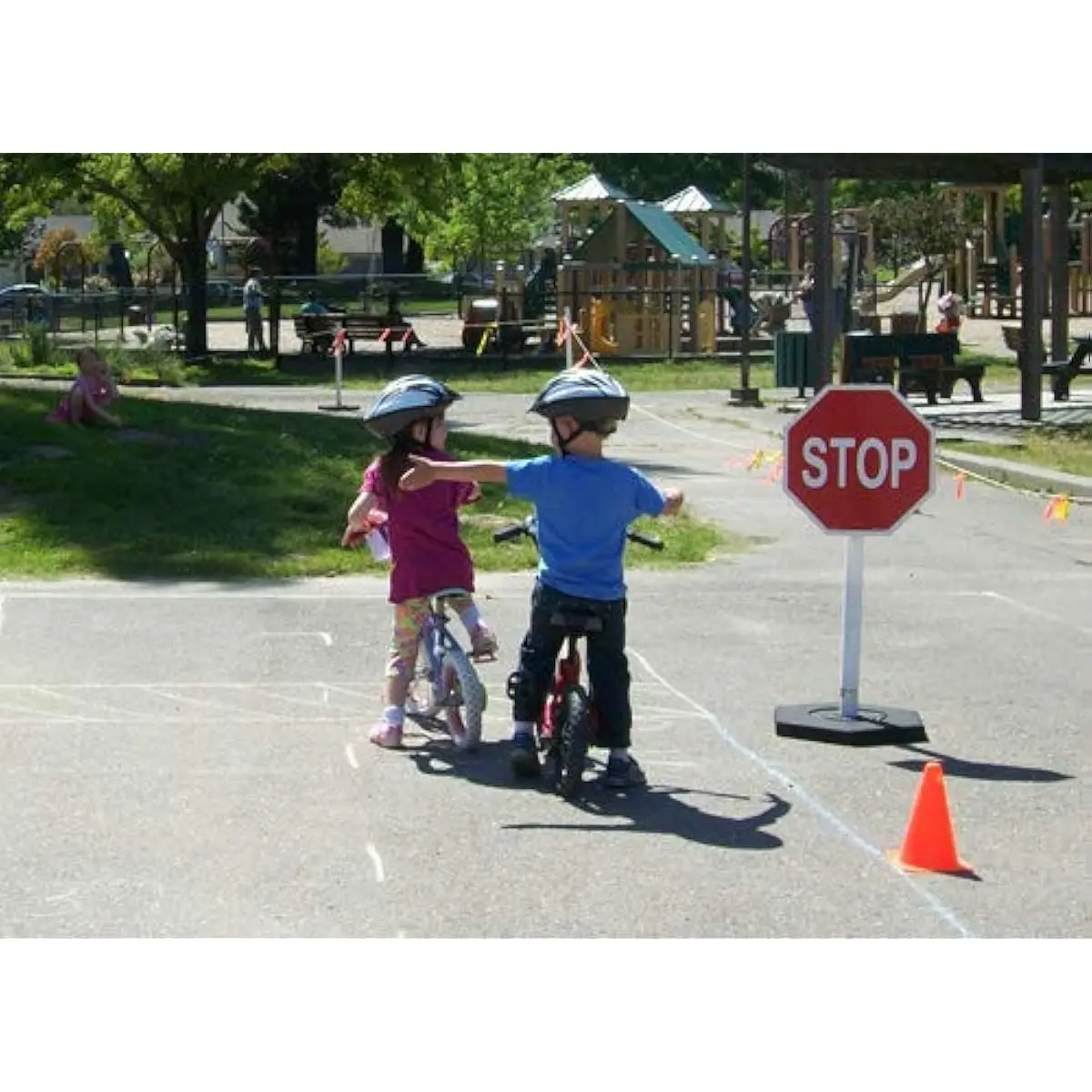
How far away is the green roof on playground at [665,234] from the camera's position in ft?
137

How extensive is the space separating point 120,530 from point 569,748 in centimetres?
802

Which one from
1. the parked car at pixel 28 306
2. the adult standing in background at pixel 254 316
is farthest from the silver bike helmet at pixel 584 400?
the parked car at pixel 28 306

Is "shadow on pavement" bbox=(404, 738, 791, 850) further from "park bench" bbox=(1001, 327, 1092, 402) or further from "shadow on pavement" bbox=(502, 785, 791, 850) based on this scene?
"park bench" bbox=(1001, 327, 1092, 402)

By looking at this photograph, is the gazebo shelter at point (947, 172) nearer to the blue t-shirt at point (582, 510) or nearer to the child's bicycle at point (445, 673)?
the child's bicycle at point (445, 673)

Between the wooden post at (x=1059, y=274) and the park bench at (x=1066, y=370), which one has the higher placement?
the wooden post at (x=1059, y=274)

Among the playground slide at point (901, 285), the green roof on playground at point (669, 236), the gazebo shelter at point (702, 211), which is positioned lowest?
the playground slide at point (901, 285)

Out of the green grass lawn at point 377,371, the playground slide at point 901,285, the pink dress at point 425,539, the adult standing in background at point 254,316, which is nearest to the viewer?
the pink dress at point 425,539

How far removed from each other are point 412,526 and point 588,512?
1.05 metres

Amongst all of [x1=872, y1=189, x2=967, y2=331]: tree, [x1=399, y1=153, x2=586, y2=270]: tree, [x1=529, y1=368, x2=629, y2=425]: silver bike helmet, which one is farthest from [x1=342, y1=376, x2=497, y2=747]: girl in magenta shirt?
[x1=399, y1=153, x2=586, y2=270]: tree

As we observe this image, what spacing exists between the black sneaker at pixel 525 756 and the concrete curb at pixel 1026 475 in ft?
36.7

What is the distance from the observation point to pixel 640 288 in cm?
4209

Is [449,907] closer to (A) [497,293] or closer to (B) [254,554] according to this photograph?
(B) [254,554]

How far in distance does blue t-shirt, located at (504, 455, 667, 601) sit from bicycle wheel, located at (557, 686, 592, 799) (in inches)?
16.6
